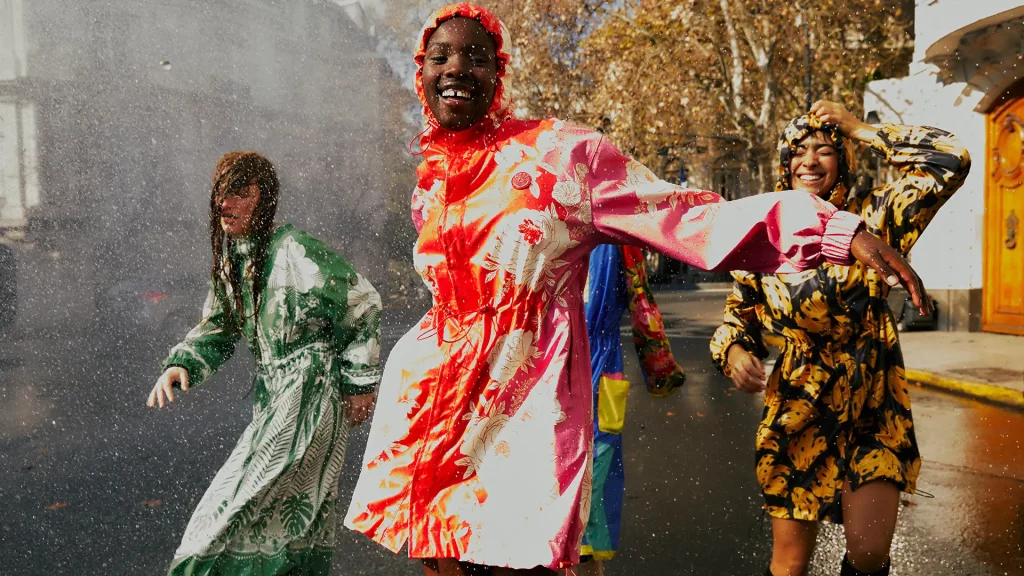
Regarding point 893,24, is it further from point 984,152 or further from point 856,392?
point 856,392

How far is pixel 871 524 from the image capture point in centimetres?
299

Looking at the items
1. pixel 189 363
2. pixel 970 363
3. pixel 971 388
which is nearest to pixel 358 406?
pixel 189 363

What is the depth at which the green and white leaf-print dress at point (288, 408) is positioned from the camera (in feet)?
9.80

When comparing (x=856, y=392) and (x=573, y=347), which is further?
(x=856, y=392)

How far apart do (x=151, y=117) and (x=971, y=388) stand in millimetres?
12700

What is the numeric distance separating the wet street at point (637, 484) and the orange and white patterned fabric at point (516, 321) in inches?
64.1

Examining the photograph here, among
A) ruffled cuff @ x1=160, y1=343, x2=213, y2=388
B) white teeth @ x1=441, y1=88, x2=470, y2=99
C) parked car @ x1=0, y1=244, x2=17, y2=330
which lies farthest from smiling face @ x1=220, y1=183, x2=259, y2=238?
parked car @ x1=0, y1=244, x2=17, y2=330

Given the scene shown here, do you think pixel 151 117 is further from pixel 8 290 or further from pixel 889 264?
pixel 889 264

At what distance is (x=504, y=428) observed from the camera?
207 centimetres

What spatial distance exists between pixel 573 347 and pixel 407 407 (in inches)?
16.2

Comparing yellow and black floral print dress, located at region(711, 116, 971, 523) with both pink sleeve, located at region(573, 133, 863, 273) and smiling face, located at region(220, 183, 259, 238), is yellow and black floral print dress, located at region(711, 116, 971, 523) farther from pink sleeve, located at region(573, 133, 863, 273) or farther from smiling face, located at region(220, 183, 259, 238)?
smiling face, located at region(220, 183, 259, 238)

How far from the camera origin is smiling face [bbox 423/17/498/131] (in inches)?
86.2

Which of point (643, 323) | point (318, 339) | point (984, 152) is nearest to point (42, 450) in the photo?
point (318, 339)

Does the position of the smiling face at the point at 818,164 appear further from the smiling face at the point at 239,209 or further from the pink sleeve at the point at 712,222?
the smiling face at the point at 239,209
